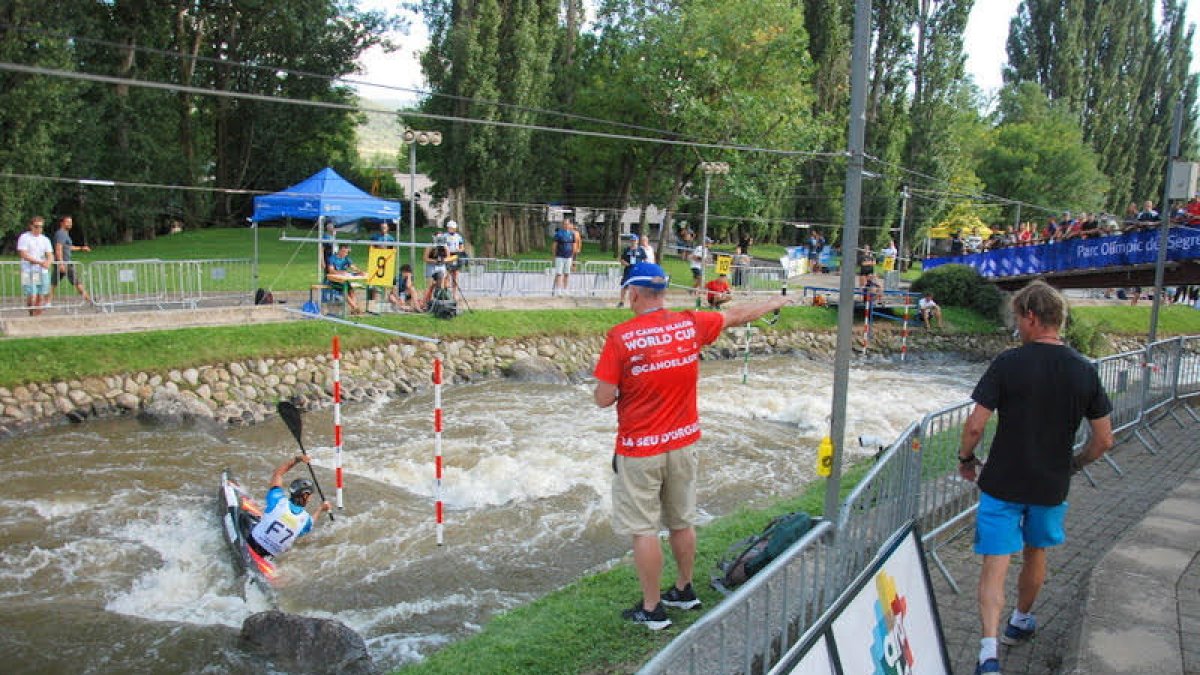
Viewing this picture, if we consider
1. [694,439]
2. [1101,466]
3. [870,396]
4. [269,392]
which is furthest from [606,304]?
[694,439]

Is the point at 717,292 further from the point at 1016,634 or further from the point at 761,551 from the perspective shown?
the point at 1016,634

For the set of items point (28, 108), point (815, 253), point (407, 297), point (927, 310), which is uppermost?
point (28, 108)

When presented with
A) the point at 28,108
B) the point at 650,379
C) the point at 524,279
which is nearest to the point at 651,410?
the point at 650,379

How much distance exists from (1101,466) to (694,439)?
6.85 meters

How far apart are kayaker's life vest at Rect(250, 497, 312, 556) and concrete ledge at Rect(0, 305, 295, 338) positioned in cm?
885

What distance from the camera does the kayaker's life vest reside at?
8594mm

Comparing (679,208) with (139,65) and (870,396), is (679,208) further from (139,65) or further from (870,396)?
(870,396)

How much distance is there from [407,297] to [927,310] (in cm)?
1755

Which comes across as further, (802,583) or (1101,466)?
(1101,466)

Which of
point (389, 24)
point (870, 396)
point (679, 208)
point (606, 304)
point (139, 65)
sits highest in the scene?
point (389, 24)

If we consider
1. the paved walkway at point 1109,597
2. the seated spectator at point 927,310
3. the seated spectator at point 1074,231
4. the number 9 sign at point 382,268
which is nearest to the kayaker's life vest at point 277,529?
the paved walkway at point 1109,597

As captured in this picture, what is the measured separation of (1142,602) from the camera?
5.12 m

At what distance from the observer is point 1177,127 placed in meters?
14.6

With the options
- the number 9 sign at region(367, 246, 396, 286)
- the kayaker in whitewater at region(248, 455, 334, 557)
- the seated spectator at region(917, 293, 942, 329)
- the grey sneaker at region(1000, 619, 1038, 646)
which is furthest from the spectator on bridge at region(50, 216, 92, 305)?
the seated spectator at region(917, 293, 942, 329)
